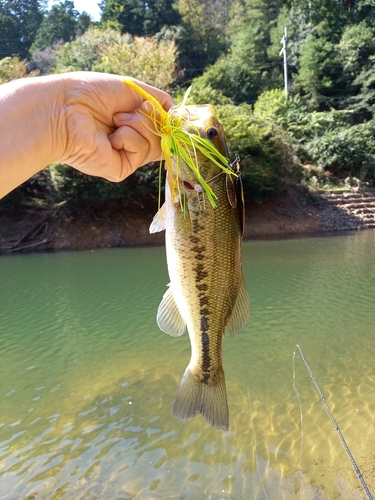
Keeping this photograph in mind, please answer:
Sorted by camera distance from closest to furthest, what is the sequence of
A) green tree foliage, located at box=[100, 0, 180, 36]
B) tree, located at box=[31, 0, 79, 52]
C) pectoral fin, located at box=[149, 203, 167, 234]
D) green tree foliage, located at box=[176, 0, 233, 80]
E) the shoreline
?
pectoral fin, located at box=[149, 203, 167, 234] → the shoreline → green tree foliage, located at box=[176, 0, 233, 80] → green tree foliage, located at box=[100, 0, 180, 36] → tree, located at box=[31, 0, 79, 52]

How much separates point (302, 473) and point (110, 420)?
8.80 feet

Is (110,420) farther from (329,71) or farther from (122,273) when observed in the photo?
(329,71)

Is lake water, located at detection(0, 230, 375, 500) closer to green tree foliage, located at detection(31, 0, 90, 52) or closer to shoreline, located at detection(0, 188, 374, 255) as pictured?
shoreline, located at detection(0, 188, 374, 255)

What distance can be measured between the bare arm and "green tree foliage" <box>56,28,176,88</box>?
23.0m

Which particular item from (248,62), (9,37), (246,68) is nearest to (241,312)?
(246,68)

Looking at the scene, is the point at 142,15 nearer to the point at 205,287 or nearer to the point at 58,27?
the point at 58,27

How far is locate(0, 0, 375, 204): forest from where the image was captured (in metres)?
23.9

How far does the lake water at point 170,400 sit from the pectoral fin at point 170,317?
318cm

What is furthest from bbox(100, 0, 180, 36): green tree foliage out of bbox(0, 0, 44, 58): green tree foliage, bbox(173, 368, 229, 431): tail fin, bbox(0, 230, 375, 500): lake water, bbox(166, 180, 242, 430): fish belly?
bbox(173, 368, 229, 431): tail fin

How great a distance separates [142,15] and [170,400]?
48.0m

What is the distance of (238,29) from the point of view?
4975 cm

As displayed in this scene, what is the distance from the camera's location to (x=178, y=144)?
6.07 feet

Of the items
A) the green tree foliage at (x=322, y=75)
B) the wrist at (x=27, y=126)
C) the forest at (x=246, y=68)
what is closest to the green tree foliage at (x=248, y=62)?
the forest at (x=246, y=68)

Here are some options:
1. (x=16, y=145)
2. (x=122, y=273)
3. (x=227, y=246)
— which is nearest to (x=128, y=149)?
(x=16, y=145)
